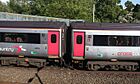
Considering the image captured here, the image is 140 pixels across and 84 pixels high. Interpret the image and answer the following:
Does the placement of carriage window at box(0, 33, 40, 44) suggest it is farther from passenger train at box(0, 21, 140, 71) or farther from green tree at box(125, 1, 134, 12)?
green tree at box(125, 1, 134, 12)

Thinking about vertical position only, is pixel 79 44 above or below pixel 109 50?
above

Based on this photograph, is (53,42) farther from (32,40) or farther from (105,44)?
(105,44)

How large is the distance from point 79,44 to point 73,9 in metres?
48.6

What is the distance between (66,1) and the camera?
77750 mm

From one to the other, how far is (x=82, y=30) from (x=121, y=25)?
8.28 ft

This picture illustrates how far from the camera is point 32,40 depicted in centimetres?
2355

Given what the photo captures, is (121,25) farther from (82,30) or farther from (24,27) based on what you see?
(24,27)

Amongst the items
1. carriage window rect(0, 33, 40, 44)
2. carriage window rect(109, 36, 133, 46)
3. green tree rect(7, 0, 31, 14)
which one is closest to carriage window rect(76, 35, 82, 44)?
carriage window rect(109, 36, 133, 46)

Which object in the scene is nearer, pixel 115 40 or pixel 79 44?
pixel 79 44

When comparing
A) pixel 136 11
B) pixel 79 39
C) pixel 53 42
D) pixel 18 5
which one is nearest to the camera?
pixel 79 39

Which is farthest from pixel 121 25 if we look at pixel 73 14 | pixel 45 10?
pixel 45 10

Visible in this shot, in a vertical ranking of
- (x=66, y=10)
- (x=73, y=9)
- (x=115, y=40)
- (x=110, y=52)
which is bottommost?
(x=110, y=52)

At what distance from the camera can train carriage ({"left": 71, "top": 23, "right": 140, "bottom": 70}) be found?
22.6 metres

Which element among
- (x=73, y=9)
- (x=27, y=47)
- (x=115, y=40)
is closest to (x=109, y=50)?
(x=115, y=40)
